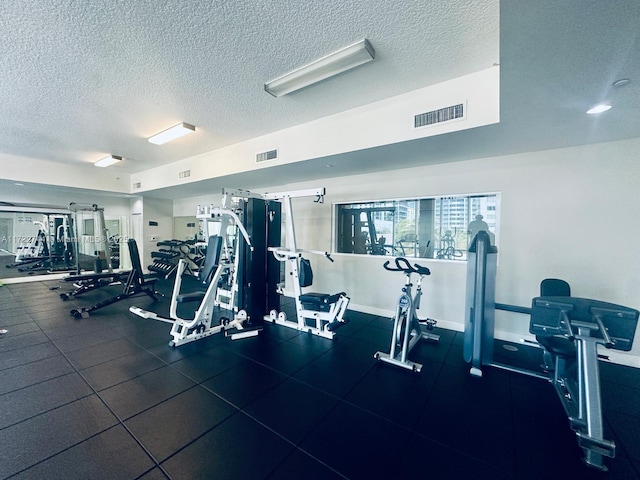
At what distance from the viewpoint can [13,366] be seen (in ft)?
8.46

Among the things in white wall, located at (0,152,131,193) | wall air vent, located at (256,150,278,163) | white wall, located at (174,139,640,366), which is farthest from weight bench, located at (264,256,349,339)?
white wall, located at (0,152,131,193)

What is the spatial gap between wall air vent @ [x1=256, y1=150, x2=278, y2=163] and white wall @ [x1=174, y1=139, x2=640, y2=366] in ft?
5.70

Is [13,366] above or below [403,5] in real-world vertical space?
below

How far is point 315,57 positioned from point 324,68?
0.13 meters

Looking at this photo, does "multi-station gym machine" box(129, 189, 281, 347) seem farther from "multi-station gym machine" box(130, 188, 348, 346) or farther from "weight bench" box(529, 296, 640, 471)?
"weight bench" box(529, 296, 640, 471)

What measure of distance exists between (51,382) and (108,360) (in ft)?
1.48

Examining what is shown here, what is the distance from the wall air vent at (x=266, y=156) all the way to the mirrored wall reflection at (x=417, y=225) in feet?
5.10

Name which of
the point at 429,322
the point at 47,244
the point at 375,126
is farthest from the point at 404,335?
the point at 47,244

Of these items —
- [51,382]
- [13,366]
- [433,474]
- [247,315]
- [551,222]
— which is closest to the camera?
[433,474]

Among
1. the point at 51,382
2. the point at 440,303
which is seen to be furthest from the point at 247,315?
the point at 440,303

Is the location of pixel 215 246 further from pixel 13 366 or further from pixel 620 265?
pixel 620 265

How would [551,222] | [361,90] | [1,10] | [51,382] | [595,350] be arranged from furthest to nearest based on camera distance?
1. [551,222]
2. [361,90]
3. [51,382]
4. [1,10]
5. [595,350]

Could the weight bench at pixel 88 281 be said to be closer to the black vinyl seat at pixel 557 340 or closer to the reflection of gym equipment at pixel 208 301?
the reflection of gym equipment at pixel 208 301

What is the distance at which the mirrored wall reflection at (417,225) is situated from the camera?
367cm
